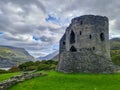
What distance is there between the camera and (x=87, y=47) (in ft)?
136

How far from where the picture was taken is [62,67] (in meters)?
37.0

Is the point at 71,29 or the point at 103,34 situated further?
the point at 71,29

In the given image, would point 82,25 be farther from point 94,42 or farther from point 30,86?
point 30,86

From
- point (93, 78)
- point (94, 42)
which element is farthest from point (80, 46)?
point (93, 78)

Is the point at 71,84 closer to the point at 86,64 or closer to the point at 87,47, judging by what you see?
the point at 86,64

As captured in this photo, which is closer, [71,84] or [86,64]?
[71,84]

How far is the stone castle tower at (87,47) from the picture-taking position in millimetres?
35281

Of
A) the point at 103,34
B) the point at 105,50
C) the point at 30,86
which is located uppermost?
the point at 103,34

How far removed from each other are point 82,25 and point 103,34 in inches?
194

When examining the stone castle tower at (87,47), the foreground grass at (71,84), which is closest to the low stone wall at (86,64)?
the stone castle tower at (87,47)

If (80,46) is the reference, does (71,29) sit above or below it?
above

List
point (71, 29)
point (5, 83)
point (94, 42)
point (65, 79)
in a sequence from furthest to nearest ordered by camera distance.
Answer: point (71, 29)
point (94, 42)
point (65, 79)
point (5, 83)

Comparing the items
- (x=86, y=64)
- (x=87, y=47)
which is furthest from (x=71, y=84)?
(x=87, y=47)

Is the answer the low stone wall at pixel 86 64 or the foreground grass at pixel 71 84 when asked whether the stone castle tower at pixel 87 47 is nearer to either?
the low stone wall at pixel 86 64
